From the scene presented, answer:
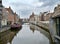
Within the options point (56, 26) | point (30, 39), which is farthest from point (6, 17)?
point (56, 26)

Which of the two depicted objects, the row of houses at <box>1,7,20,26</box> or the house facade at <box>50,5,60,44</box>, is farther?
the row of houses at <box>1,7,20,26</box>

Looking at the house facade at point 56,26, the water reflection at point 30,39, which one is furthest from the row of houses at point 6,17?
the house facade at point 56,26

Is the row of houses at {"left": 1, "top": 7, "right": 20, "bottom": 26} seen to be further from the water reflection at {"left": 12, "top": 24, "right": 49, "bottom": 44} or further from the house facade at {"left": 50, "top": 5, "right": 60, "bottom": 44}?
the house facade at {"left": 50, "top": 5, "right": 60, "bottom": 44}

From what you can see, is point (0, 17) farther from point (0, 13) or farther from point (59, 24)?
point (59, 24)

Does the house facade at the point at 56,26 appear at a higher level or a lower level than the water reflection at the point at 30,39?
higher

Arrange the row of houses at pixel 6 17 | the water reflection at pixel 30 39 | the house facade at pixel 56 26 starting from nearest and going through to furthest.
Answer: the house facade at pixel 56 26
the water reflection at pixel 30 39
the row of houses at pixel 6 17

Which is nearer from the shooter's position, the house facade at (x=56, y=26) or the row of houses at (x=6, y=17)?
the house facade at (x=56, y=26)

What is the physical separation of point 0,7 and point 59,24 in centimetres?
4244

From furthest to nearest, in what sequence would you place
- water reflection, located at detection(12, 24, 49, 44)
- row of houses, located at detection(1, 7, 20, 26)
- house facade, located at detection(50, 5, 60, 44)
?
row of houses, located at detection(1, 7, 20, 26) → water reflection, located at detection(12, 24, 49, 44) → house facade, located at detection(50, 5, 60, 44)

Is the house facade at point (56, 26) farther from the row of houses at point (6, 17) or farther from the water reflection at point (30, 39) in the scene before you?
the row of houses at point (6, 17)

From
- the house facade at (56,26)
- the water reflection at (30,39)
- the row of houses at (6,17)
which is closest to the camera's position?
the house facade at (56,26)

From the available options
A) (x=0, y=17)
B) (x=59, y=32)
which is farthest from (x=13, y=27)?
(x=59, y=32)

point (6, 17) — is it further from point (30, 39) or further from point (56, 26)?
point (56, 26)

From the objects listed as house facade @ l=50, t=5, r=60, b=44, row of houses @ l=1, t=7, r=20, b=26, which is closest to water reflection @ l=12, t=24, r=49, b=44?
house facade @ l=50, t=5, r=60, b=44
